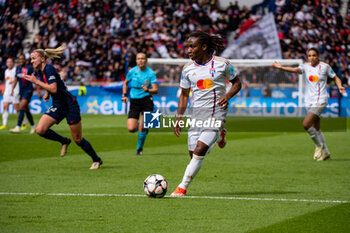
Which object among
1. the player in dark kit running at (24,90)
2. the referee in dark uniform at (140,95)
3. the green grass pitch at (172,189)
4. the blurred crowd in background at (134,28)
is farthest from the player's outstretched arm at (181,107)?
the blurred crowd in background at (134,28)

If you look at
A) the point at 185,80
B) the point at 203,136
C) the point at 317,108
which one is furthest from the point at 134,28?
the point at 203,136

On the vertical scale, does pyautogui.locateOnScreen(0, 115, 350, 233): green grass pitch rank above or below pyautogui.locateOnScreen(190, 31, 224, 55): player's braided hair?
below

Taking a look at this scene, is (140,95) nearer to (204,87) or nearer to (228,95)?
(204,87)

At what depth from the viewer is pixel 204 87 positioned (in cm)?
816

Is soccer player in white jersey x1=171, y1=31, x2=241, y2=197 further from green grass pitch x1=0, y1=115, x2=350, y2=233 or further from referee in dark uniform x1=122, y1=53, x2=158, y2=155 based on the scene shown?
referee in dark uniform x1=122, y1=53, x2=158, y2=155

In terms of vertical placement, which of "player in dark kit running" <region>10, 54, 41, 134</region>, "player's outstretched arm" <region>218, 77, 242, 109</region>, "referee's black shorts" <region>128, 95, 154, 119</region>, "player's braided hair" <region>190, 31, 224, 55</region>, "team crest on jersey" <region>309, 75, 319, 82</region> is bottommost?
"player in dark kit running" <region>10, 54, 41, 134</region>

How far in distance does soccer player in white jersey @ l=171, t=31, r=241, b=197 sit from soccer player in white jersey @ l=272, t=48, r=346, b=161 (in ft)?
17.7

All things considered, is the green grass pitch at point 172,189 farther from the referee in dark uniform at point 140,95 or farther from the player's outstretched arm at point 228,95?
the player's outstretched arm at point 228,95

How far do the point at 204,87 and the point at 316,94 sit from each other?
5993mm

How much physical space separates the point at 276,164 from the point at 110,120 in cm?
1617

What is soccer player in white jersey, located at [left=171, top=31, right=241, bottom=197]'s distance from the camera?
26.3ft

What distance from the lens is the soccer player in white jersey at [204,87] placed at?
803cm

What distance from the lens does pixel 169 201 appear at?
7.73 meters

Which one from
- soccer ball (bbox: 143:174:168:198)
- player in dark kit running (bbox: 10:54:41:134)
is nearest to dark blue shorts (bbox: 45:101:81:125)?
soccer ball (bbox: 143:174:168:198)
